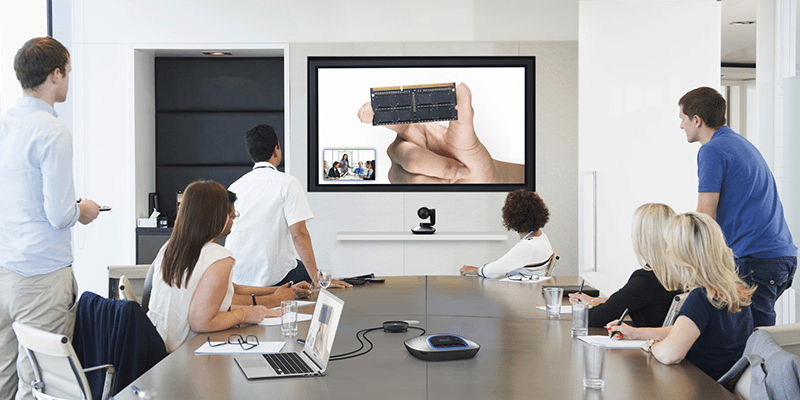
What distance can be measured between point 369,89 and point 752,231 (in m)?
3.47

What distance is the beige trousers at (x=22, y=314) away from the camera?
2377mm

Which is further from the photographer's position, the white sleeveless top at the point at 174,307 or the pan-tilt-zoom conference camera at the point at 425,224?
the pan-tilt-zoom conference camera at the point at 425,224

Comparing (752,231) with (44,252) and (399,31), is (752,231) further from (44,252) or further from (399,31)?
(399,31)

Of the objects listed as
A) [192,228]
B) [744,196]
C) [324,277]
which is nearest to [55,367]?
[192,228]

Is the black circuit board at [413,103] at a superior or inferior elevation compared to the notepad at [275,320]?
superior

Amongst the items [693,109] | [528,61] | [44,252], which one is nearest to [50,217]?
[44,252]

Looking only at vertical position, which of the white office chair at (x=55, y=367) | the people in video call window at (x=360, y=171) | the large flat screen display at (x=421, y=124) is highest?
the large flat screen display at (x=421, y=124)

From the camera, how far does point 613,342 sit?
2146 mm

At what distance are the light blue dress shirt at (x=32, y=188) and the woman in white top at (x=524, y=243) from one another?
2.19 m

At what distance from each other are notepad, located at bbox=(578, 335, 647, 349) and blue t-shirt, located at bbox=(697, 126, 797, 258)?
3.66ft

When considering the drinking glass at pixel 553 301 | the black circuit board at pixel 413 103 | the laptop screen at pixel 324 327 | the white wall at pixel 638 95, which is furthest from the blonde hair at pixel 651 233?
the black circuit board at pixel 413 103

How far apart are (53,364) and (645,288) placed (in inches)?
78.6

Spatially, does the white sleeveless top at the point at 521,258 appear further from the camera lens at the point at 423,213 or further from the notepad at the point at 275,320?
the camera lens at the point at 423,213

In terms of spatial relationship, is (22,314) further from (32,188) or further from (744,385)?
(744,385)
